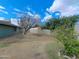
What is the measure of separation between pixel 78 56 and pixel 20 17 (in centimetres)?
3120

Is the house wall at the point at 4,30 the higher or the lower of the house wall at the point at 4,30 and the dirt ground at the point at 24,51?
the higher

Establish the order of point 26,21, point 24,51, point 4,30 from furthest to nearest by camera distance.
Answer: point 26,21, point 4,30, point 24,51

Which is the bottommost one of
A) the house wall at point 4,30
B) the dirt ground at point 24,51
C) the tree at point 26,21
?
the dirt ground at point 24,51

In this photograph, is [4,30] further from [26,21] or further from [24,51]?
[26,21]

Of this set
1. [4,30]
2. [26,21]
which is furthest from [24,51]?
[26,21]

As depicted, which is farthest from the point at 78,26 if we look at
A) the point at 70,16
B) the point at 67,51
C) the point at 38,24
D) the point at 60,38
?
the point at 38,24

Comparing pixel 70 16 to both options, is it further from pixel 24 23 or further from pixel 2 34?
pixel 2 34

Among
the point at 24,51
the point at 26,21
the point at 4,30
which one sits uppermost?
the point at 26,21

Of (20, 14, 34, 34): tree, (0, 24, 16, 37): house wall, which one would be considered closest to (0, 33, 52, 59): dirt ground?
(0, 24, 16, 37): house wall

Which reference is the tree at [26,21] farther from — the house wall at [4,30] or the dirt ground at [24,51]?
the dirt ground at [24,51]

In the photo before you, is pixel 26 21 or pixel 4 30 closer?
pixel 4 30

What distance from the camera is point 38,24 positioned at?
4450 centimetres

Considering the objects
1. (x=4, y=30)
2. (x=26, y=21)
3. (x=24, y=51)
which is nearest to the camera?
(x=24, y=51)

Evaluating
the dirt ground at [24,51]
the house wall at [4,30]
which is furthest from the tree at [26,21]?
the dirt ground at [24,51]
